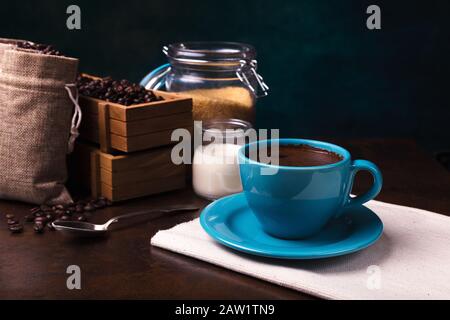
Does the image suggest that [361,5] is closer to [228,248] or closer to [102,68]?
[102,68]

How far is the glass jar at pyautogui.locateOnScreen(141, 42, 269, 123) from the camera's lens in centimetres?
158

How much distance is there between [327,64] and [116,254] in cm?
159

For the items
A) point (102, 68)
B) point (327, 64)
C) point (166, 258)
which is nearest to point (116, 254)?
point (166, 258)

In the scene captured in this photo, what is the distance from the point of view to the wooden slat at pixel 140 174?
1.41 metres

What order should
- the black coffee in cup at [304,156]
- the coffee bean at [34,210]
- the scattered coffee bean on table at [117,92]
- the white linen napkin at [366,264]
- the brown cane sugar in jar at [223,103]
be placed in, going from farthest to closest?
the brown cane sugar in jar at [223,103] < the scattered coffee bean on table at [117,92] < the coffee bean at [34,210] < the black coffee in cup at [304,156] < the white linen napkin at [366,264]

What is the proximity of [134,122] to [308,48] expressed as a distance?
128 centimetres

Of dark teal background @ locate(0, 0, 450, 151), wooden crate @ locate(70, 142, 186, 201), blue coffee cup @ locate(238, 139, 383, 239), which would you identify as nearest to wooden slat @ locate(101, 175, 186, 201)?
wooden crate @ locate(70, 142, 186, 201)

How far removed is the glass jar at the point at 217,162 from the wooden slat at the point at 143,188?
4 centimetres

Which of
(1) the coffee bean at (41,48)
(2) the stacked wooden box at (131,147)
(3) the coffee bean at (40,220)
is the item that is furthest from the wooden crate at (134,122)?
(3) the coffee bean at (40,220)

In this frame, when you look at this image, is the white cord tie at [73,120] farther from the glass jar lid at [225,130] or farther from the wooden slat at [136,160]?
the glass jar lid at [225,130]

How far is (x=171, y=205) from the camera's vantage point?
1.40 m

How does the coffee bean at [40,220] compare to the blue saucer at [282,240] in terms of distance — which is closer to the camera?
the blue saucer at [282,240]

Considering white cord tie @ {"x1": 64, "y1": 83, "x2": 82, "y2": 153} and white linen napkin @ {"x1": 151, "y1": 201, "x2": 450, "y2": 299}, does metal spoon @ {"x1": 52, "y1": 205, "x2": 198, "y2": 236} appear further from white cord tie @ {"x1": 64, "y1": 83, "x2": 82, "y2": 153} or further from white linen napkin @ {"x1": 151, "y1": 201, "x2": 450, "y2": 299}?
white cord tie @ {"x1": 64, "y1": 83, "x2": 82, "y2": 153}

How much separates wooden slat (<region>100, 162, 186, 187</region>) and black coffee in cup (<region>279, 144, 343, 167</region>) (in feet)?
1.06
